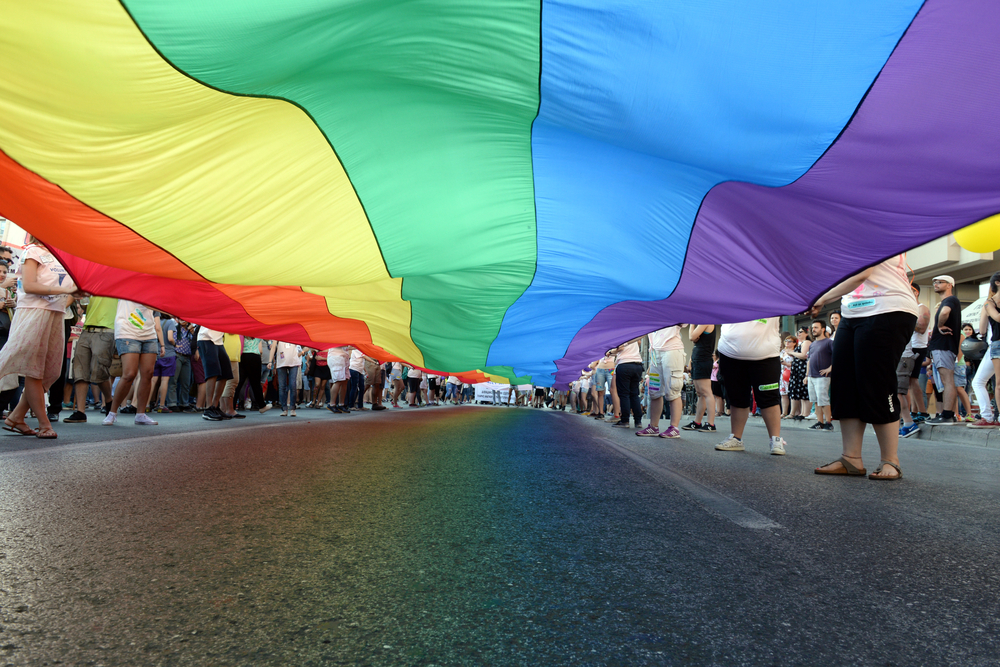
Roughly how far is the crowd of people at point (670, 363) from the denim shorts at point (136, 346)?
1 centimetres

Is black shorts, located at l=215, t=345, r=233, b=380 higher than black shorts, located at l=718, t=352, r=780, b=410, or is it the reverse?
black shorts, located at l=215, t=345, r=233, b=380

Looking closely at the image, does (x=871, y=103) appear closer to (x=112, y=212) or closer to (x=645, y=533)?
(x=645, y=533)

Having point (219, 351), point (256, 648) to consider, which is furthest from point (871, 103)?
point (219, 351)

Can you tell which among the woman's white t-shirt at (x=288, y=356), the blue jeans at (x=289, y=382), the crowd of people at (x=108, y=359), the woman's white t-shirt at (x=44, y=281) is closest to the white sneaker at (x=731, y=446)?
the crowd of people at (x=108, y=359)

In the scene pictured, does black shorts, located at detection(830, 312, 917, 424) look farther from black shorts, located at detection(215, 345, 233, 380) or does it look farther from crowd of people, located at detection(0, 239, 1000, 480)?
black shorts, located at detection(215, 345, 233, 380)

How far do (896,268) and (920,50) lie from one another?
212cm

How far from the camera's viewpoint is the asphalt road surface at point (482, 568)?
1.36 meters

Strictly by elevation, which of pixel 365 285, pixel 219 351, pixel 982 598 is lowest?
pixel 982 598

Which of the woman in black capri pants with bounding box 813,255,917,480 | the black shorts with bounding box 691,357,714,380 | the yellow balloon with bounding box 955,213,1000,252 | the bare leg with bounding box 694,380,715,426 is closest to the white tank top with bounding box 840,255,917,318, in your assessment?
the woman in black capri pants with bounding box 813,255,917,480

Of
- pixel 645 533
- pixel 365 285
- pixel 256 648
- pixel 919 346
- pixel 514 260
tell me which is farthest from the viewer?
pixel 919 346

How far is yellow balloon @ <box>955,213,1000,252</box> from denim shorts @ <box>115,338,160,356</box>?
8.36m

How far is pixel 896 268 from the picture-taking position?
4.37m

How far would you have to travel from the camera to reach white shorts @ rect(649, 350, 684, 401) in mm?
8664

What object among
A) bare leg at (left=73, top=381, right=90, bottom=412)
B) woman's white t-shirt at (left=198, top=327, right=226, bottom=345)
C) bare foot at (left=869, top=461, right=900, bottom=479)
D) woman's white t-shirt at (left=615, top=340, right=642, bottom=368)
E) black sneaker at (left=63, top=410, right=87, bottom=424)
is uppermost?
woman's white t-shirt at (left=198, top=327, right=226, bottom=345)
